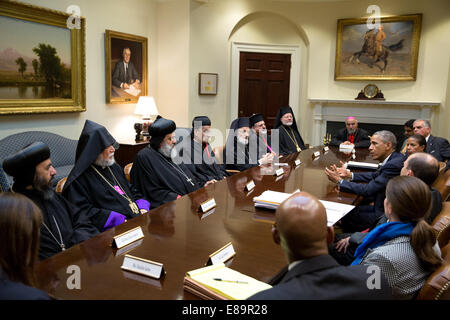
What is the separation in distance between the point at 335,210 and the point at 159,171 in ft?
5.71

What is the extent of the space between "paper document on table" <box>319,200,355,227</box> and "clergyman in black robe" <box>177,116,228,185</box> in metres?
1.79

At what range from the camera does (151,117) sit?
293 inches

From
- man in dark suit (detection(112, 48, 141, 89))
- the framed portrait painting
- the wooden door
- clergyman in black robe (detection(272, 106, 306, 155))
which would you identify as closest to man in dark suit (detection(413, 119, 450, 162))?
clergyman in black robe (detection(272, 106, 306, 155))

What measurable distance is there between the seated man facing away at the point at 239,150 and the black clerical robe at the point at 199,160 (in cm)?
35

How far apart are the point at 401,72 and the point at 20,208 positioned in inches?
331

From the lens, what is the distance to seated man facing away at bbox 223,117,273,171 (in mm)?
5043

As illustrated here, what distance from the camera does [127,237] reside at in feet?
6.59

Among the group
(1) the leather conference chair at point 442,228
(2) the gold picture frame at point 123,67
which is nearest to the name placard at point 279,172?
(1) the leather conference chair at point 442,228

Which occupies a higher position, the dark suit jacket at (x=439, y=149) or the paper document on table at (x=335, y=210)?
the dark suit jacket at (x=439, y=149)

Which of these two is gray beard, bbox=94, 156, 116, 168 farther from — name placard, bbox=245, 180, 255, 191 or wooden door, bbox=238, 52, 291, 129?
wooden door, bbox=238, 52, 291, 129

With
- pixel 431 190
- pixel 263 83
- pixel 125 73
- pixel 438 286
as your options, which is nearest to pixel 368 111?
pixel 263 83

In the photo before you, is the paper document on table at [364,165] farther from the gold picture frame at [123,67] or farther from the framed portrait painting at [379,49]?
the framed portrait painting at [379,49]

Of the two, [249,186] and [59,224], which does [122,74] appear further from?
[59,224]

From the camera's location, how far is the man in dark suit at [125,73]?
21.8ft
